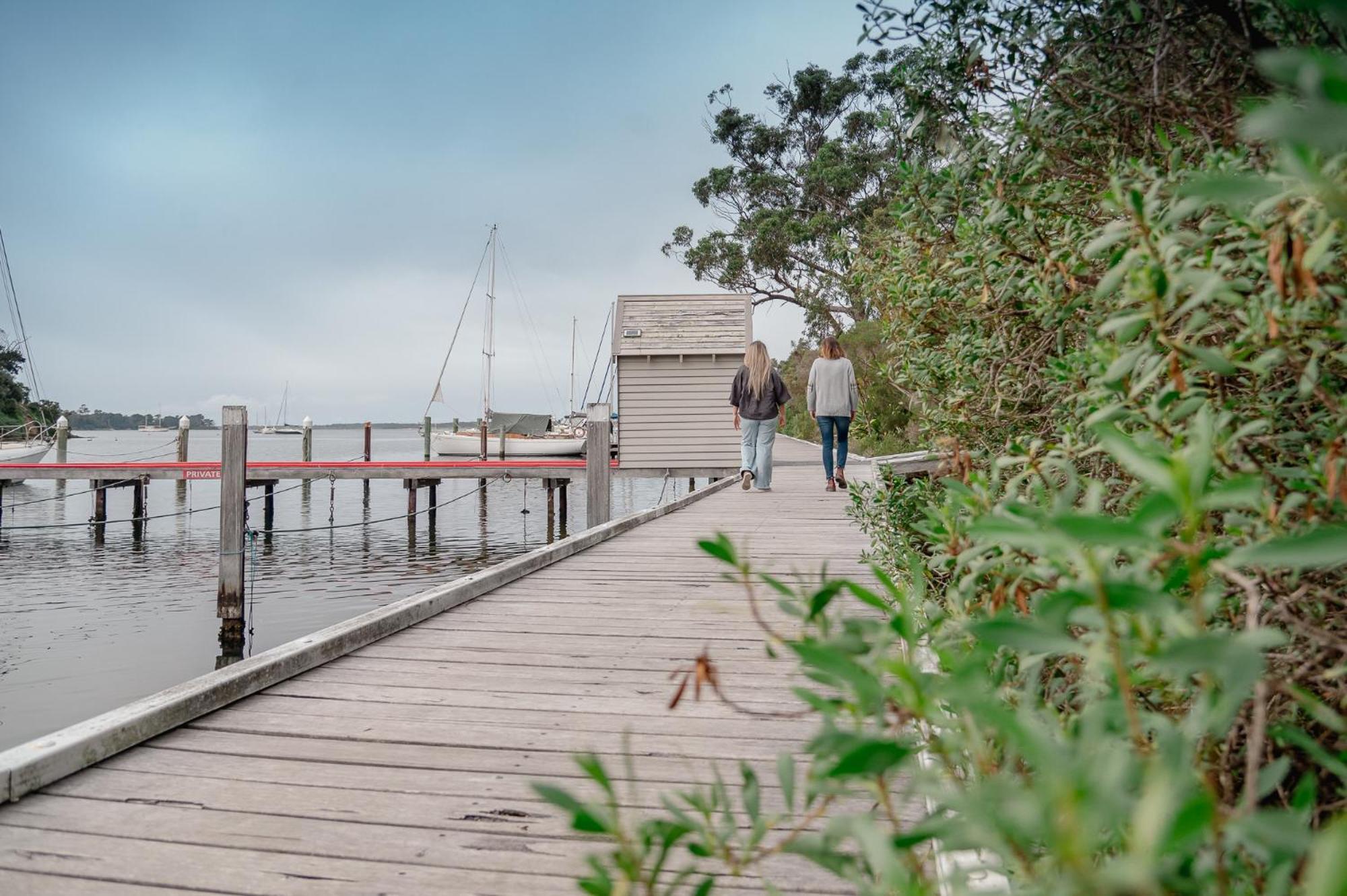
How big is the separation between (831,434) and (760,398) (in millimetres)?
1085

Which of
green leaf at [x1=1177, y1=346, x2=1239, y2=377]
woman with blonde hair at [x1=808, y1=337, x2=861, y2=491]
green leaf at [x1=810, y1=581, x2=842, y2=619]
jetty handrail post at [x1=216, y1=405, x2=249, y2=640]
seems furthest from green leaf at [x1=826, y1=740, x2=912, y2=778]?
jetty handrail post at [x1=216, y1=405, x2=249, y2=640]

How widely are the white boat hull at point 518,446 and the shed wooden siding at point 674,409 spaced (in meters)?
12.4

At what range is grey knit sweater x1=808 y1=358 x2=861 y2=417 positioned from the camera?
416 inches

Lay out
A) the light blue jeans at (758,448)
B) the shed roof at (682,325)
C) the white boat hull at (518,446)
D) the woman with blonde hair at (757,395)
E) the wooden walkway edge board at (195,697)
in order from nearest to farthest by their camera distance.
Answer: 1. the wooden walkway edge board at (195,697)
2. the woman with blonde hair at (757,395)
3. the light blue jeans at (758,448)
4. the shed roof at (682,325)
5. the white boat hull at (518,446)

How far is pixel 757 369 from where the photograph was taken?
11.0 meters

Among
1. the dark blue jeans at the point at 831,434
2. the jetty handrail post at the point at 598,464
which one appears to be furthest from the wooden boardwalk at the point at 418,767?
the jetty handrail post at the point at 598,464

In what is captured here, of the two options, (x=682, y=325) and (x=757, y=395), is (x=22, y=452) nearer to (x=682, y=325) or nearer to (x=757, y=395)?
(x=682, y=325)

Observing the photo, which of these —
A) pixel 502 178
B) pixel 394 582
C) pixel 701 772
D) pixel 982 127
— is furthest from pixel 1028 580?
pixel 502 178

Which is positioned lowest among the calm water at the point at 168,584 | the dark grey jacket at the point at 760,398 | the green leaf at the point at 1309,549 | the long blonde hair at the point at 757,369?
the calm water at the point at 168,584

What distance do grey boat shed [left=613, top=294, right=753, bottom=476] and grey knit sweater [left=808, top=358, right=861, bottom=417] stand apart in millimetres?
6959

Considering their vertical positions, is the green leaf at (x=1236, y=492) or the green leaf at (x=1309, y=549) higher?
the green leaf at (x=1236, y=492)

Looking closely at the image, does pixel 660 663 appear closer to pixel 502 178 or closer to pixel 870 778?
pixel 870 778

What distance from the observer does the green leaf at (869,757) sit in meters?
0.64

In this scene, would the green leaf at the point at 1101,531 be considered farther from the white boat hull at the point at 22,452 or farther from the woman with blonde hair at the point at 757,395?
the white boat hull at the point at 22,452
